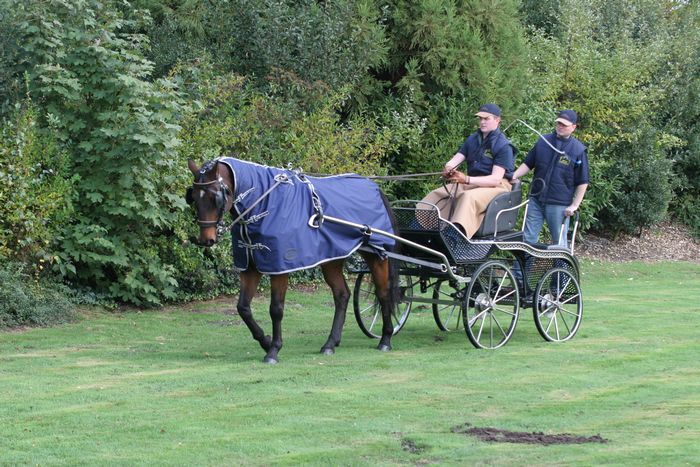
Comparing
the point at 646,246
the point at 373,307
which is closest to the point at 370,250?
the point at 373,307

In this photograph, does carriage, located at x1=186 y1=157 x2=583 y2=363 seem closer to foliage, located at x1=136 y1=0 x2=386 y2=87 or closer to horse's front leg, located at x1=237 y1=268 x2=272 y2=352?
horse's front leg, located at x1=237 y1=268 x2=272 y2=352

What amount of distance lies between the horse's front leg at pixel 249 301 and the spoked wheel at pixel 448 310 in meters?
1.86

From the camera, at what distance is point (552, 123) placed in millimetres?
20297

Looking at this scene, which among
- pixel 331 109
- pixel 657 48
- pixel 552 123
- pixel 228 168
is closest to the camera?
pixel 228 168

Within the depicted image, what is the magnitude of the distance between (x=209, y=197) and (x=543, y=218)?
14.4ft

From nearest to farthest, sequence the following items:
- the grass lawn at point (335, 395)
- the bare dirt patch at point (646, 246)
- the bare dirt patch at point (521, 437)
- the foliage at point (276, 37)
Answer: the grass lawn at point (335, 395)
the bare dirt patch at point (521, 437)
the foliage at point (276, 37)
the bare dirt patch at point (646, 246)

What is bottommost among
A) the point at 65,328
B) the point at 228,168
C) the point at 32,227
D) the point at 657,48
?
the point at 65,328

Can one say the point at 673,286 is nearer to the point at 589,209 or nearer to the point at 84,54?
the point at 589,209

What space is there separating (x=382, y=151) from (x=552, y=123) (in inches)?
179

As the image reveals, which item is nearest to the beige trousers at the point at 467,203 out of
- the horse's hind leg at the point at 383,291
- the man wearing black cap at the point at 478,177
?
the man wearing black cap at the point at 478,177

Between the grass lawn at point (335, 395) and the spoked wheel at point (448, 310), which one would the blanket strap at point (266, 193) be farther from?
the spoked wheel at point (448, 310)

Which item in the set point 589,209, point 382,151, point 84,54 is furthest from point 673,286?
point 84,54

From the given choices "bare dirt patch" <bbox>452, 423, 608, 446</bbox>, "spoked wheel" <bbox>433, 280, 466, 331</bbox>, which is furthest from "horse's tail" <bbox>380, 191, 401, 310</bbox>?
"bare dirt patch" <bbox>452, 423, 608, 446</bbox>

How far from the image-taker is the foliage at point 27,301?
1224cm
